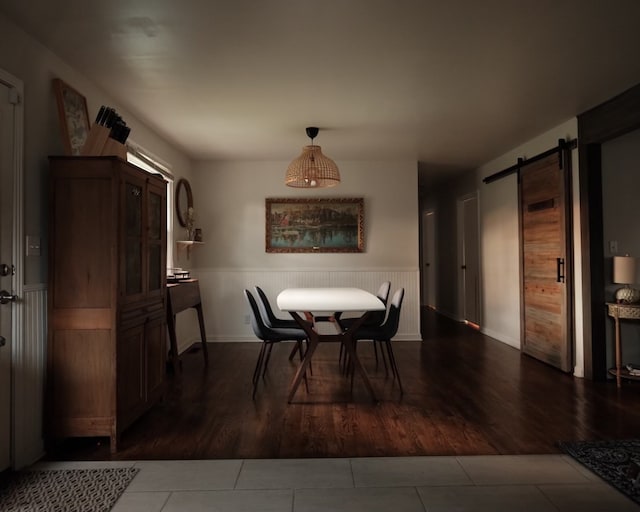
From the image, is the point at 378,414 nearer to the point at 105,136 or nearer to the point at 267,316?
the point at 267,316

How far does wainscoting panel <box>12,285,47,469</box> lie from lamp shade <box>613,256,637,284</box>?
4306 millimetres

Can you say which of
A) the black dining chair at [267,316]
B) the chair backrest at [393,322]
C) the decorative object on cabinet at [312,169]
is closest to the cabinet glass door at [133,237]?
the black dining chair at [267,316]

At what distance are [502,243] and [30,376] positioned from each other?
4977 mm

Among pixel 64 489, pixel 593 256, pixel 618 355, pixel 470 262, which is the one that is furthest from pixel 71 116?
pixel 470 262

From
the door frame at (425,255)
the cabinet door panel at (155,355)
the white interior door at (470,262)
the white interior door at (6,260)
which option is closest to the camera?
the white interior door at (6,260)

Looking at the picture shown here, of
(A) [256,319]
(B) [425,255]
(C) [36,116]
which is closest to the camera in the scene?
(C) [36,116]

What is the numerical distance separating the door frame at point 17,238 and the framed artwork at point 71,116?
11.5 inches

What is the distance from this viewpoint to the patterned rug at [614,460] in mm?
1898

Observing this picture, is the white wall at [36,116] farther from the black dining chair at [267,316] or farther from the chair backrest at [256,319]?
the black dining chair at [267,316]

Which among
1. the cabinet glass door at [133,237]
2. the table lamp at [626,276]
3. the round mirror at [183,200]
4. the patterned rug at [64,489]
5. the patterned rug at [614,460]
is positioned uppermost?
the round mirror at [183,200]

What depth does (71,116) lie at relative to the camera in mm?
2568

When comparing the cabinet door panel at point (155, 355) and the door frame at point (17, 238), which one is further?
the cabinet door panel at point (155, 355)

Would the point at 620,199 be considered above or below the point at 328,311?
above

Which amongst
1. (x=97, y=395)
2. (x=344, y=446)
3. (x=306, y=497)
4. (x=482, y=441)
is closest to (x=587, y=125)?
(x=482, y=441)
